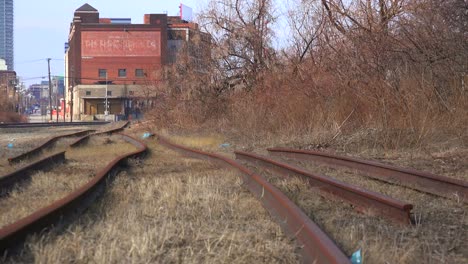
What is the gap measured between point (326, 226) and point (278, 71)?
55.5 feet

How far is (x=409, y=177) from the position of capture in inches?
319

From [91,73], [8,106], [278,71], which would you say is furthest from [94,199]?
[91,73]

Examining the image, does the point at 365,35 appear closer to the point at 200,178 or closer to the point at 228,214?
the point at 200,178

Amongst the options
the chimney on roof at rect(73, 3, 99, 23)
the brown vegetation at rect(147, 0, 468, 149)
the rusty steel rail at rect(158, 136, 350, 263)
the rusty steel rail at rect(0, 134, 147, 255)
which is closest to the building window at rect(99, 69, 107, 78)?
the chimney on roof at rect(73, 3, 99, 23)

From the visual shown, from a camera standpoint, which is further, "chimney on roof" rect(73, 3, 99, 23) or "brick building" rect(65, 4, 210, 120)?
"chimney on roof" rect(73, 3, 99, 23)

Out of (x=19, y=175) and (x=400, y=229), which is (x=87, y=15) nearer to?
(x=19, y=175)

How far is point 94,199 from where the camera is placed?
6.99m

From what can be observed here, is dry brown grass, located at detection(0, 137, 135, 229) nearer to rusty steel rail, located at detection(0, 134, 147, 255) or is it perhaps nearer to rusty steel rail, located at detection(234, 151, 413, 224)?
rusty steel rail, located at detection(0, 134, 147, 255)

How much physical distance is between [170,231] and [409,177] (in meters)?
4.49

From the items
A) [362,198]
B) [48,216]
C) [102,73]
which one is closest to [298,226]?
[362,198]

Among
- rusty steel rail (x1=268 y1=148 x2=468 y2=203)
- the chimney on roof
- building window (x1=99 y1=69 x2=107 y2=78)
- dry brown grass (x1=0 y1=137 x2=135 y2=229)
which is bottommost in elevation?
dry brown grass (x1=0 y1=137 x2=135 y2=229)

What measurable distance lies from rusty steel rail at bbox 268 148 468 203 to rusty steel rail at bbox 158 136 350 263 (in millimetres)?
2314

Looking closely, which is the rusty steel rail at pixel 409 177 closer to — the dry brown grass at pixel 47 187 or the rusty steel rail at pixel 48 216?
→ the rusty steel rail at pixel 48 216

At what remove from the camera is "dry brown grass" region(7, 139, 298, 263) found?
4.33 metres
